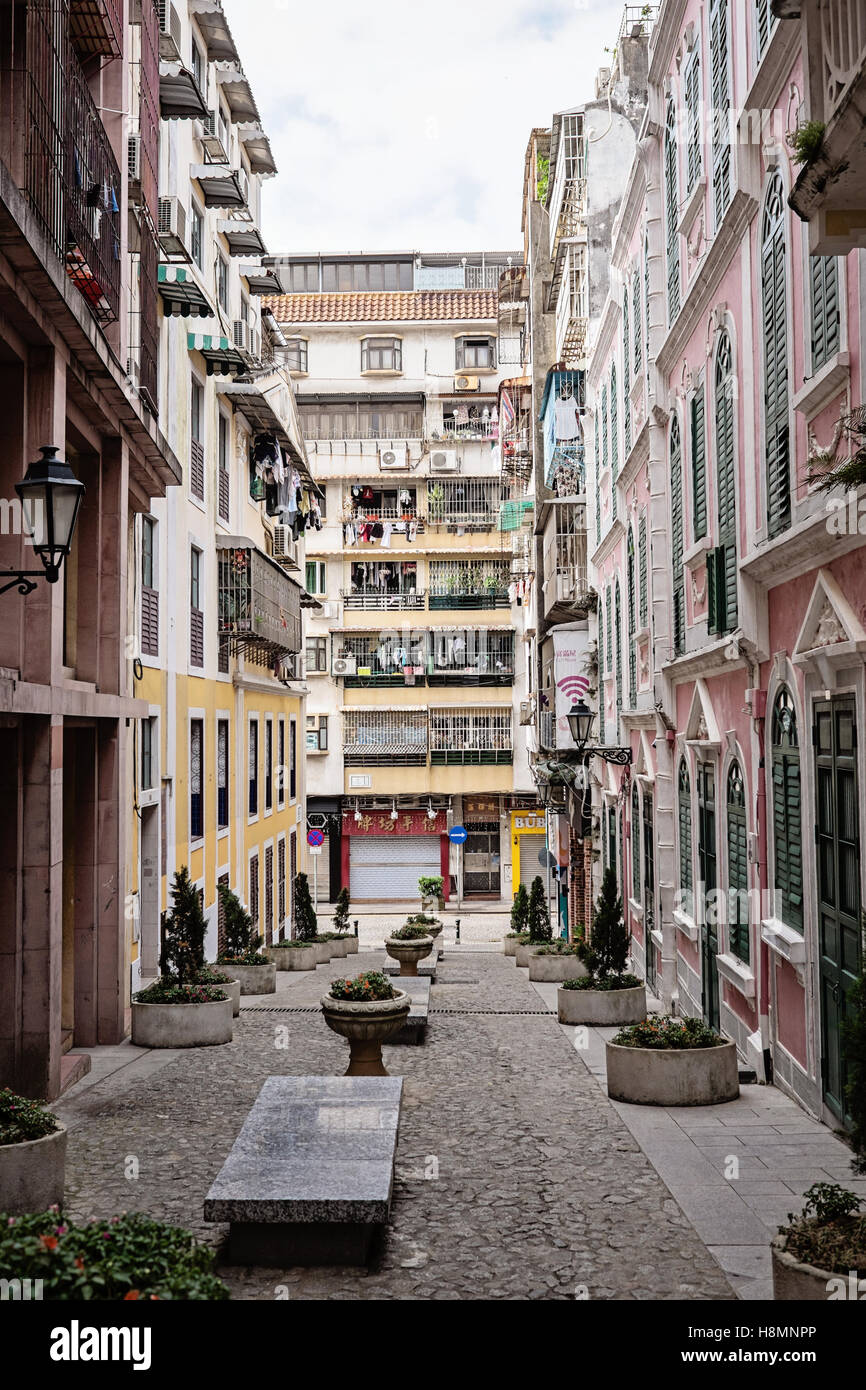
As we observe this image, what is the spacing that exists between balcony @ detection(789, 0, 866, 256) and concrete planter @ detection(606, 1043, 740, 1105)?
6.61 meters

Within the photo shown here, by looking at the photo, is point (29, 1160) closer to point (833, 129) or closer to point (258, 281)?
point (833, 129)

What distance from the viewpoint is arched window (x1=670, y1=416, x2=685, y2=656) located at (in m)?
16.1

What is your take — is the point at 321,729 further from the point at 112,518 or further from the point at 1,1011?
the point at 1,1011

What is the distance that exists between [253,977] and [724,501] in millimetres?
10830

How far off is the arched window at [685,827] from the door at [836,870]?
597 cm

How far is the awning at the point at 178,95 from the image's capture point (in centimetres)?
2005

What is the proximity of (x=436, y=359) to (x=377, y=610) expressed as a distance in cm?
1079

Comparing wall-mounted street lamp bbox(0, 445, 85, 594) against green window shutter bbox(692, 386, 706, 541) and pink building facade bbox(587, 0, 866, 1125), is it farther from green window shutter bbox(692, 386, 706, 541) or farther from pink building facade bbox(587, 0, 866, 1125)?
green window shutter bbox(692, 386, 706, 541)

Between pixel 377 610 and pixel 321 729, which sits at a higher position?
pixel 377 610

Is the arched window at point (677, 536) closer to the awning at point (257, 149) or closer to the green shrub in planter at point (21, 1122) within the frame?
the green shrub in planter at point (21, 1122)

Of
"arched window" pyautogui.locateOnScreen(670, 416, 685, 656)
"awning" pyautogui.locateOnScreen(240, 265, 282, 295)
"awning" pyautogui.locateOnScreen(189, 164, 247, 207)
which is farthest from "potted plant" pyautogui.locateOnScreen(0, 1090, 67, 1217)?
"awning" pyautogui.locateOnScreen(240, 265, 282, 295)

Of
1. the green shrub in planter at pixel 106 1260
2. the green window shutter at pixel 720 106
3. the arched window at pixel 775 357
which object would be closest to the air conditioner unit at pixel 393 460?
the green window shutter at pixel 720 106
